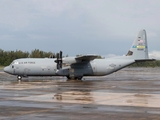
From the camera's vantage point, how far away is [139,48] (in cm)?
4100

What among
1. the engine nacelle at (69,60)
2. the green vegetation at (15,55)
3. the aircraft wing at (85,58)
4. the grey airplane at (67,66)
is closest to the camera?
the aircraft wing at (85,58)

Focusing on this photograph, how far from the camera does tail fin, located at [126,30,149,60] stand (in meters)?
41.0

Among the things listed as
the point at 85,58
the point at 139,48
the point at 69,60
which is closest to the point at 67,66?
the point at 69,60

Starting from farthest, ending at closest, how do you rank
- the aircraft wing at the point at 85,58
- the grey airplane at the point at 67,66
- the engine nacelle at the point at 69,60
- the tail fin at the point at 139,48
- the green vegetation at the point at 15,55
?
the green vegetation at the point at 15,55
the tail fin at the point at 139,48
the grey airplane at the point at 67,66
the engine nacelle at the point at 69,60
the aircraft wing at the point at 85,58

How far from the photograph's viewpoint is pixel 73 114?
1209 cm

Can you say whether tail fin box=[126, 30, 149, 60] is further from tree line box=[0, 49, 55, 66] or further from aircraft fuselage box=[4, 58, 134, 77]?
tree line box=[0, 49, 55, 66]

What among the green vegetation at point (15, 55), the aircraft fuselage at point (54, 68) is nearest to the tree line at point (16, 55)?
the green vegetation at point (15, 55)

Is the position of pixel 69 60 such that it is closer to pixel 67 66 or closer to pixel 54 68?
pixel 67 66

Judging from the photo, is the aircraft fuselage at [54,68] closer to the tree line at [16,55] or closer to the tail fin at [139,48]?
the tail fin at [139,48]

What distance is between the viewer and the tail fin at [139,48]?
4100 centimetres

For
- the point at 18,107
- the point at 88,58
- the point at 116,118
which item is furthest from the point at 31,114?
the point at 88,58

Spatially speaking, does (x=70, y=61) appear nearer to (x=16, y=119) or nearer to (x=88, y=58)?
(x=88, y=58)

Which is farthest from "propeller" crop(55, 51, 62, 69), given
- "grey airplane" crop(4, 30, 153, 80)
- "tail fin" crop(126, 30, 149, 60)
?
"tail fin" crop(126, 30, 149, 60)

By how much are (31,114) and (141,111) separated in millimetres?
4414
